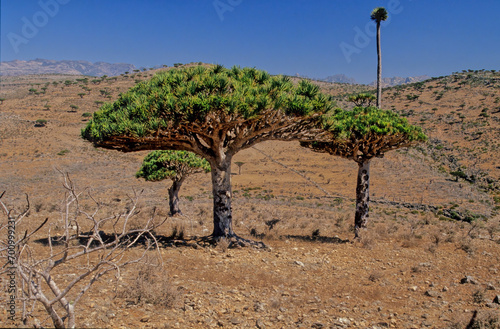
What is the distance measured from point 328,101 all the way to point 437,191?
24005mm

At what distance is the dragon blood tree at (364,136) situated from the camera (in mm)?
11227

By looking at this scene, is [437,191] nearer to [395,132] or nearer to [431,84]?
[395,132]

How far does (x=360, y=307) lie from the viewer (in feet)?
21.5

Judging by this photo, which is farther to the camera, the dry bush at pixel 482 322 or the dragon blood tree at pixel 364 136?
the dragon blood tree at pixel 364 136

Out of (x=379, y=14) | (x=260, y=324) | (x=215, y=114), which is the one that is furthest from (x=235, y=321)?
(x=379, y=14)

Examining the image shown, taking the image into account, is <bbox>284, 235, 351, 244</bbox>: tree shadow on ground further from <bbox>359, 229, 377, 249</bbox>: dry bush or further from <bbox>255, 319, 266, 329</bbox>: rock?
<bbox>255, 319, 266, 329</bbox>: rock

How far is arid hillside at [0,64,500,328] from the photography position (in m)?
5.94

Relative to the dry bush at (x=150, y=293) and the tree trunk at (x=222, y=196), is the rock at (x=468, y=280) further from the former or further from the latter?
the dry bush at (x=150, y=293)

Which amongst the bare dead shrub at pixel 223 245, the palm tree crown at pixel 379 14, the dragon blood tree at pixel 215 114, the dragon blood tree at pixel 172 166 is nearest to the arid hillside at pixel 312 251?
the bare dead shrub at pixel 223 245

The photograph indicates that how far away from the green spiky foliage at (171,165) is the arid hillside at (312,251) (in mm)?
1988

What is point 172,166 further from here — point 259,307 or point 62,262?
point 62,262

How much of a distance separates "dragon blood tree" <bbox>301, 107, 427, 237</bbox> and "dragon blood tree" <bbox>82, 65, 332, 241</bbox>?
3.21ft

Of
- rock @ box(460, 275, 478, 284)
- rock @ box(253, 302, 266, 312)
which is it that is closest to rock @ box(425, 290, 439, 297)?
rock @ box(460, 275, 478, 284)

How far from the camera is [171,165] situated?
54.3ft
